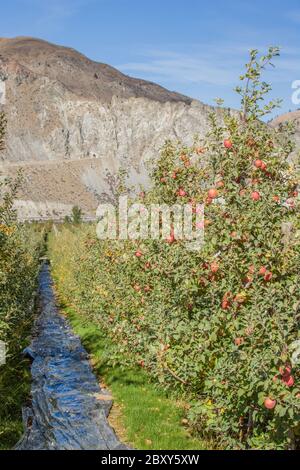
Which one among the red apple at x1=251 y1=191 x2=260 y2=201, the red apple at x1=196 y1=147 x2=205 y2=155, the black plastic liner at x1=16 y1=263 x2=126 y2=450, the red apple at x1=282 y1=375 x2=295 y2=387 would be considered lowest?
the black plastic liner at x1=16 y1=263 x2=126 y2=450

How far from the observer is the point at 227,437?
747 centimetres

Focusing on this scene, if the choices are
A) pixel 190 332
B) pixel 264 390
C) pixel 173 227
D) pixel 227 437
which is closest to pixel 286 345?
pixel 264 390

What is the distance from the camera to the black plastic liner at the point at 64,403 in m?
9.27

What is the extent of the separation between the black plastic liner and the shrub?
2011 mm

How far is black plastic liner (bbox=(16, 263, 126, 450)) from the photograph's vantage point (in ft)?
30.4

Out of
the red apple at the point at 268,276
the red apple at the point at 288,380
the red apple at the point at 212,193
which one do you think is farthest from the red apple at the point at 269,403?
the red apple at the point at 212,193

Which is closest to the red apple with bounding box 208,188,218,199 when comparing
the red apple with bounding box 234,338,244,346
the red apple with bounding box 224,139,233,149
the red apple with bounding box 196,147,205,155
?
the red apple with bounding box 224,139,233,149

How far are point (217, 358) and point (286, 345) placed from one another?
4.97 ft

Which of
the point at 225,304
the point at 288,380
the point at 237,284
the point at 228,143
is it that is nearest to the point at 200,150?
A: the point at 228,143

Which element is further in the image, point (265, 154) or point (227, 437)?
point (265, 154)

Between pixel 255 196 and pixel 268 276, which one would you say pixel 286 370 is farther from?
pixel 255 196

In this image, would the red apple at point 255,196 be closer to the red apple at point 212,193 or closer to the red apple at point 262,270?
the red apple at point 212,193

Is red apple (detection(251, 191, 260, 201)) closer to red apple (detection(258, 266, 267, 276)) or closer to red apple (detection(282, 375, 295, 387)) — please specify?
red apple (detection(258, 266, 267, 276))
